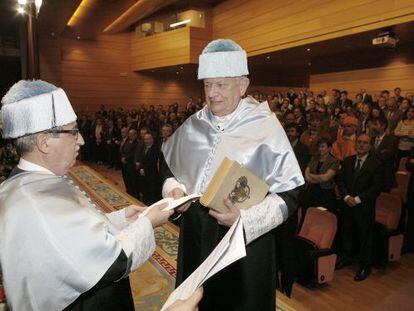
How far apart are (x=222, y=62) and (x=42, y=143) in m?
1.08

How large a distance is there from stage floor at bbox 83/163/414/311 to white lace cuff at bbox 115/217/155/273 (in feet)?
8.40

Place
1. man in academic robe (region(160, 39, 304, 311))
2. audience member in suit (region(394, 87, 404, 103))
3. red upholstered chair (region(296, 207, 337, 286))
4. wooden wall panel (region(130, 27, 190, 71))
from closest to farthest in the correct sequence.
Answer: man in academic robe (region(160, 39, 304, 311)), red upholstered chair (region(296, 207, 337, 286)), audience member in suit (region(394, 87, 404, 103)), wooden wall panel (region(130, 27, 190, 71))

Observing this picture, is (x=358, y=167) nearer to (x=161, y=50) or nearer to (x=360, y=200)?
(x=360, y=200)

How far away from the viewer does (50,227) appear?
3.71ft

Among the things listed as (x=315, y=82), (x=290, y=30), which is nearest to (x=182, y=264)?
(x=290, y=30)

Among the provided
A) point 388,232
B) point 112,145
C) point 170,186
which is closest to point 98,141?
point 112,145

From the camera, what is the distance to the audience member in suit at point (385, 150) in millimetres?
4805

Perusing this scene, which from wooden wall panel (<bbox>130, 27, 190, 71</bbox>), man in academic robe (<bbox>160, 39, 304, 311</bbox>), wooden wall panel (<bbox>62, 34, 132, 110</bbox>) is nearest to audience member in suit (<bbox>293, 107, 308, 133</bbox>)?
man in academic robe (<bbox>160, 39, 304, 311</bbox>)

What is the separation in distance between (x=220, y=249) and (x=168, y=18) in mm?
15926

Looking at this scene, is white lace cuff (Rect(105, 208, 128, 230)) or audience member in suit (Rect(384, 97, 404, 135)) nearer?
white lace cuff (Rect(105, 208, 128, 230))

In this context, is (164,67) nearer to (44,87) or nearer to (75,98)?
(75,98)

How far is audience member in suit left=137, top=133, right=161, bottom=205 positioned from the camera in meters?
7.03

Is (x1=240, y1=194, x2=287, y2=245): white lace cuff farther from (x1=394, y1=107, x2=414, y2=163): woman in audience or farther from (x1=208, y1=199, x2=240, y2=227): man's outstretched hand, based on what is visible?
(x1=394, y1=107, x2=414, y2=163): woman in audience

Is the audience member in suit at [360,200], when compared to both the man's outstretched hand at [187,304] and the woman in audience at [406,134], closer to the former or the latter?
the woman in audience at [406,134]
